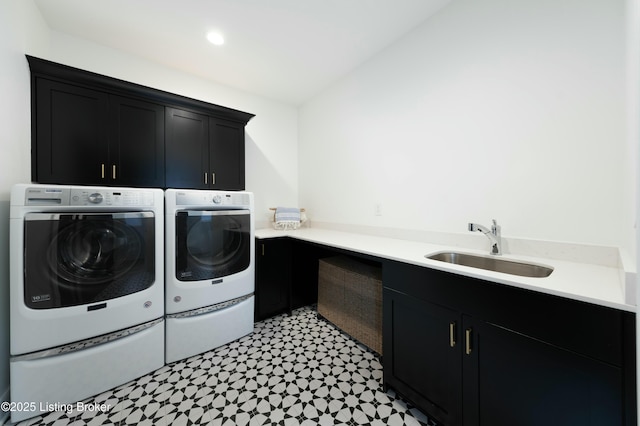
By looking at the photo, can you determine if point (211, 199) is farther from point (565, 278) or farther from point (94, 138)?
point (565, 278)

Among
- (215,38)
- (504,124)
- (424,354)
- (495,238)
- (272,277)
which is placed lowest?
(424,354)

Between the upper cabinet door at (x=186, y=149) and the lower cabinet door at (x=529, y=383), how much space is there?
7.50ft

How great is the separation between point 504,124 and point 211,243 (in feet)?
7.30

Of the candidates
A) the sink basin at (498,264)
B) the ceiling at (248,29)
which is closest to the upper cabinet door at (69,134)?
the ceiling at (248,29)

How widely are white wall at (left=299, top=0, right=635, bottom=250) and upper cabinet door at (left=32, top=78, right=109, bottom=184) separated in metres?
2.17

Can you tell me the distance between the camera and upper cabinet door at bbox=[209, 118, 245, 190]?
2.30 meters

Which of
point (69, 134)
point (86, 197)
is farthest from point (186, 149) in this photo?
point (86, 197)

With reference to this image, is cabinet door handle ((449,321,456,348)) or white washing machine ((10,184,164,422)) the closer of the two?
cabinet door handle ((449,321,456,348))

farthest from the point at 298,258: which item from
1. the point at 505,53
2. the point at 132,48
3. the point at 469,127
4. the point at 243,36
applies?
the point at 132,48

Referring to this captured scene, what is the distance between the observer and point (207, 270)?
74.6 inches

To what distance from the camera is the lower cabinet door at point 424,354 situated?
114 cm

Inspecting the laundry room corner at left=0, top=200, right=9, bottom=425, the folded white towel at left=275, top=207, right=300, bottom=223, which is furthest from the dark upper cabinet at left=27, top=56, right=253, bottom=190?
the folded white towel at left=275, top=207, right=300, bottom=223

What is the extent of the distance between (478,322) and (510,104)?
1.31m

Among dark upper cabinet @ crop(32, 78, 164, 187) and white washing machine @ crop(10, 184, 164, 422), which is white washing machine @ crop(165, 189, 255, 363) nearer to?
white washing machine @ crop(10, 184, 164, 422)
